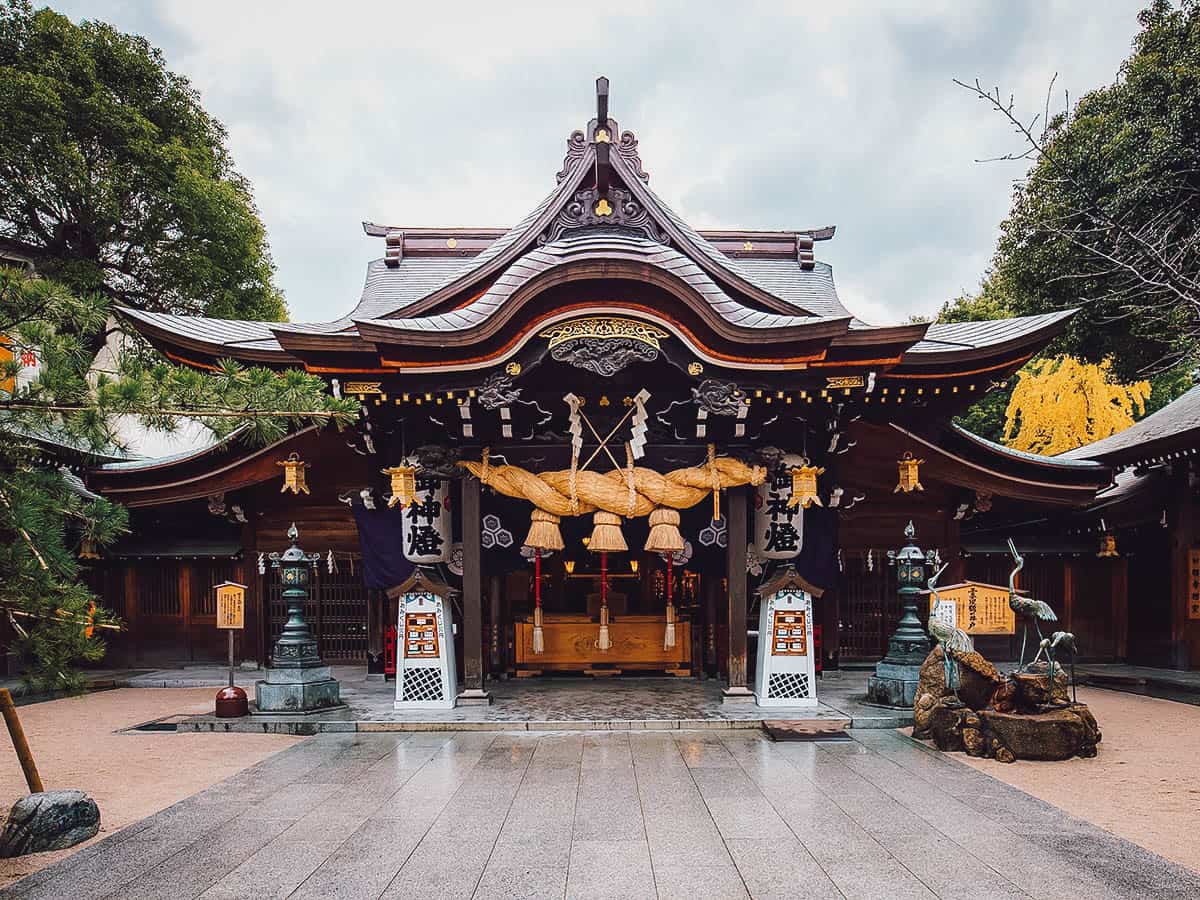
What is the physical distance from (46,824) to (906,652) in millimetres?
8069

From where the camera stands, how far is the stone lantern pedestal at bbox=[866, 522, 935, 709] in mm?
8234

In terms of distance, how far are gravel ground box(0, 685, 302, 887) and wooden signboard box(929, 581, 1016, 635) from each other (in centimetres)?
697

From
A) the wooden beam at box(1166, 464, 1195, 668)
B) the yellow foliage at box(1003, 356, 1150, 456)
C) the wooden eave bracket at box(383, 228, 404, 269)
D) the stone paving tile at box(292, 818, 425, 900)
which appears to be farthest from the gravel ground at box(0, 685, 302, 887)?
the yellow foliage at box(1003, 356, 1150, 456)

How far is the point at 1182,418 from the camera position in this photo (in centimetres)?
1141

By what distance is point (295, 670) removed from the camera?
8242 millimetres

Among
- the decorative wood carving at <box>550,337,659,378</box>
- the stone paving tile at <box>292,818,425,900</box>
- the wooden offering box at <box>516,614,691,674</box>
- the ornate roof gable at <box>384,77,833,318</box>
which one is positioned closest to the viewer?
the stone paving tile at <box>292,818,425,900</box>

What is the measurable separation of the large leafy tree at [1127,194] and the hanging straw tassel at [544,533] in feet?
27.0

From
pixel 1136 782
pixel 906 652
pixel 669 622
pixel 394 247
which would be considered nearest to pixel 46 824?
pixel 669 622

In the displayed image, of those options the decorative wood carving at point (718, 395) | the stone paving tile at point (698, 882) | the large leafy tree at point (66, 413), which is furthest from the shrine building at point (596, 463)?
the stone paving tile at point (698, 882)

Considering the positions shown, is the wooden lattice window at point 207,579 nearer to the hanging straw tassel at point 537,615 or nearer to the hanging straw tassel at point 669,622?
the hanging straw tassel at point 537,615

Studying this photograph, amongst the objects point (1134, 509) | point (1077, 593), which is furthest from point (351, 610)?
point (1134, 509)

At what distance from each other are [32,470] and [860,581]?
34.0 ft

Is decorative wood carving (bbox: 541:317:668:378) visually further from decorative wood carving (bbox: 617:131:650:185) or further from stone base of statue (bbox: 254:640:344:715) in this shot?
stone base of statue (bbox: 254:640:344:715)

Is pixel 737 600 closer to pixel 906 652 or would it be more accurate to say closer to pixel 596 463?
pixel 906 652
